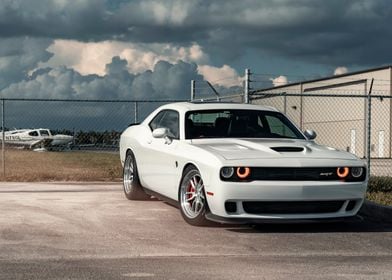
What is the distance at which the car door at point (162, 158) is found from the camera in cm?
822

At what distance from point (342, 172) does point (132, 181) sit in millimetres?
3417

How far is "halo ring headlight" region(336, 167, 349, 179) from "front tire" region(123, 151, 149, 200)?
10.6 feet

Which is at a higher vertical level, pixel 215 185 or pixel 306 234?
pixel 215 185

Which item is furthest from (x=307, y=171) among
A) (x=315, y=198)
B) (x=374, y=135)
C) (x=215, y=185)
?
(x=374, y=135)

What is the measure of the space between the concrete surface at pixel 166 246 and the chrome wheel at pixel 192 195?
0.19 meters

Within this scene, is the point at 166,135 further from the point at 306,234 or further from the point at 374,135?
the point at 374,135

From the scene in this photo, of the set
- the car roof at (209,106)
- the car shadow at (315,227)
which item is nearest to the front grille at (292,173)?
the car shadow at (315,227)

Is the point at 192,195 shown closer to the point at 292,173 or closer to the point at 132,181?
the point at 292,173

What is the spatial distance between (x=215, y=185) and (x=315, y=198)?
1.08 meters

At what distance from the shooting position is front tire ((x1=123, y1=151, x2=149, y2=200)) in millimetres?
9555

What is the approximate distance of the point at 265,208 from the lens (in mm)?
7129

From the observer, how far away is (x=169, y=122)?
9.03m

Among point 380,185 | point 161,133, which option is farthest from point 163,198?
point 380,185

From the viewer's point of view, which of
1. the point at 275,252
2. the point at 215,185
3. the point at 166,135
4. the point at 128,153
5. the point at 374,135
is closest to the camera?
the point at 275,252
